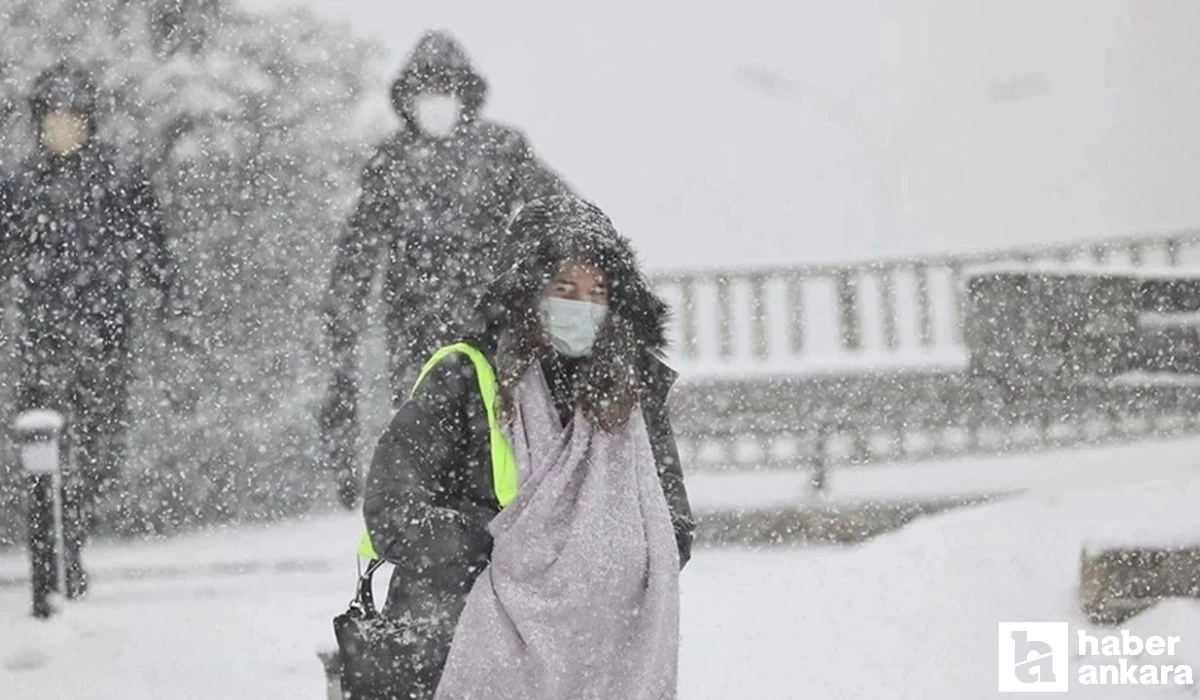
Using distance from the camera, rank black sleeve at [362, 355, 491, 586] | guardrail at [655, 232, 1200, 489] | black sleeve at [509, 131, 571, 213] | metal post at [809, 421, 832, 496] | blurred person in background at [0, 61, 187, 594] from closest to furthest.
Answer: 1. black sleeve at [362, 355, 491, 586]
2. black sleeve at [509, 131, 571, 213]
3. blurred person in background at [0, 61, 187, 594]
4. metal post at [809, 421, 832, 496]
5. guardrail at [655, 232, 1200, 489]

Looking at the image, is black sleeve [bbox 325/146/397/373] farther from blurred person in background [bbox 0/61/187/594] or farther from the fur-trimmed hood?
the fur-trimmed hood

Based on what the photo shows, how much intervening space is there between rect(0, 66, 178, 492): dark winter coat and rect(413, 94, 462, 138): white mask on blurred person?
1.20m

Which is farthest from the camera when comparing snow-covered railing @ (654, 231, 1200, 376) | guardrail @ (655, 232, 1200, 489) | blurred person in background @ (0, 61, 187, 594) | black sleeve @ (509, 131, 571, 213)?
snow-covered railing @ (654, 231, 1200, 376)

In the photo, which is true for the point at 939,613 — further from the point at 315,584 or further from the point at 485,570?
the point at 485,570

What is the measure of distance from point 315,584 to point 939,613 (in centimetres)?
224

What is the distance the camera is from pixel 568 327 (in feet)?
9.10

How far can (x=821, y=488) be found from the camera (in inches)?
301

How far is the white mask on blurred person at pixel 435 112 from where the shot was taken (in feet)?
17.2

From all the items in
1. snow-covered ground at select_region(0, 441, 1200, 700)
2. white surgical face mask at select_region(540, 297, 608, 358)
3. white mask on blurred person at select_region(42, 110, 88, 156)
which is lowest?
snow-covered ground at select_region(0, 441, 1200, 700)

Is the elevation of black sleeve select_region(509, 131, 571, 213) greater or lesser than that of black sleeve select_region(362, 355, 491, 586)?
greater

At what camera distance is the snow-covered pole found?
17.8ft

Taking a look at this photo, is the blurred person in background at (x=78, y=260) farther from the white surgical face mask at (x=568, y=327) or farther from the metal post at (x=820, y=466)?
the white surgical face mask at (x=568, y=327)

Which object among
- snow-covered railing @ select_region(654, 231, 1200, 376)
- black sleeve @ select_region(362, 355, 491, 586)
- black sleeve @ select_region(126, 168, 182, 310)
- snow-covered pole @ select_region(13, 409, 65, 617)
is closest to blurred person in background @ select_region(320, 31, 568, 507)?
black sleeve @ select_region(126, 168, 182, 310)

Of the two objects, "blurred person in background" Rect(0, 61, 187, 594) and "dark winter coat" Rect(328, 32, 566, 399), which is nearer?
"dark winter coat" Rect(328, 32, 566, 399)
